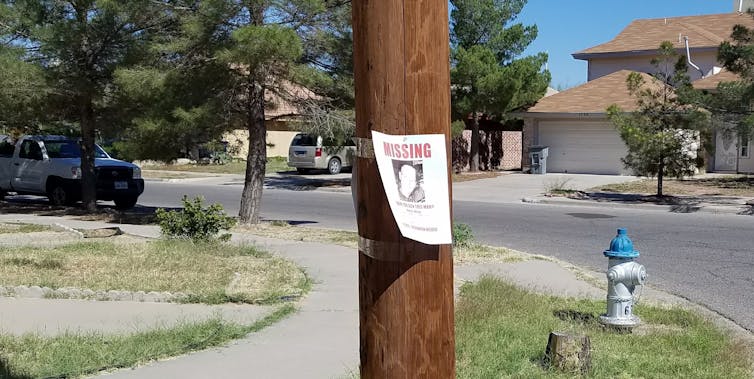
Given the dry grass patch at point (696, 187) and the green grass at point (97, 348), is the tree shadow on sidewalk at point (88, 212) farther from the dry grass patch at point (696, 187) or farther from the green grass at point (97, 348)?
the dry grass patch at point (696, 187)

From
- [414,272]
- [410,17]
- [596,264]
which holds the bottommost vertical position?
[596,264]

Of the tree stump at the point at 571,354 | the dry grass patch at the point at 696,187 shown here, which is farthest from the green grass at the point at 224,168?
the tree stump at the point at 571,354

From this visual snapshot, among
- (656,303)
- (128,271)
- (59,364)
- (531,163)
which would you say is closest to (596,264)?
(656,303)

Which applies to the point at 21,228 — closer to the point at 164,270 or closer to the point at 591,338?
the point at 164,270

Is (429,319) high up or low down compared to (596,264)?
up

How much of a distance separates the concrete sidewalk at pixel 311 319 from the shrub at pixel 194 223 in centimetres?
97

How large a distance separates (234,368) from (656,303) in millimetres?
4976

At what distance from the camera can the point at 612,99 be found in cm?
3144

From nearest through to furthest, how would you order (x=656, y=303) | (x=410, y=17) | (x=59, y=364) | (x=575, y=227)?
(x=410, y=17) → (x=59, y=364) → (x=656, y=303) → (x=575, y=227)

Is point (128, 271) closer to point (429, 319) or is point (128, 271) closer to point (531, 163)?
point (429, 319)

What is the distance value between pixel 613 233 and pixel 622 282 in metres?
8.47

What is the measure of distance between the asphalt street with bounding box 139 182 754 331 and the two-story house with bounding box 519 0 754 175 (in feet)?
36.6

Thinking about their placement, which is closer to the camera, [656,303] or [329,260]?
[656,303]

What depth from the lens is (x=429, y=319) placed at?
2.74m
